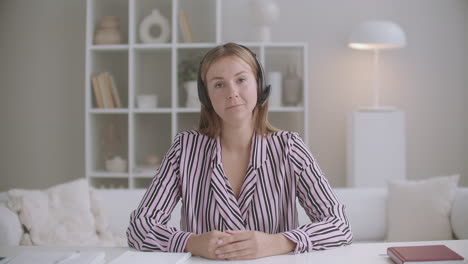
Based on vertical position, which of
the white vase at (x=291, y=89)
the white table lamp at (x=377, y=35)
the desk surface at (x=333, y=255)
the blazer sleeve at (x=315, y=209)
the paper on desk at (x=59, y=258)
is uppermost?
the white table lamp at (x=377, y=35)

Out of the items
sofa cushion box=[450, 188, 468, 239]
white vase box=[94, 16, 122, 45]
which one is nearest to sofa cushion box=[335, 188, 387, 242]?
sofa cushion box=[450, 188, 468, 239]

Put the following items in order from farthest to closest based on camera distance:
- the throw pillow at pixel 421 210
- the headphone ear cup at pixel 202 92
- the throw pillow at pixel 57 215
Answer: the throw pillow at pixel 421 210 < the throw pillow at pixel 57 215 < the headphone ear cup at pixel 202 92

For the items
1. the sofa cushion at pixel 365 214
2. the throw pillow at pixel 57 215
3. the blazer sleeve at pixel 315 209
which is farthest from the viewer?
the sofa cushion at pixel 365 214

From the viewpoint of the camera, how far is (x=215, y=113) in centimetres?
128

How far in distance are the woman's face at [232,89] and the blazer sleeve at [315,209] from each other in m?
0.17

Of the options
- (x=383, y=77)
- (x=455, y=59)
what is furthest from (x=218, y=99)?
(x=455, y=59)

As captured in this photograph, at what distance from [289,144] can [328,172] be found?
7.41 feet

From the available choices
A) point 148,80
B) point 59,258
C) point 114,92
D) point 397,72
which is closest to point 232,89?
point 59,258

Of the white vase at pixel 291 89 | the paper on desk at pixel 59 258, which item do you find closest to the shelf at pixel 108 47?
the white vase at pixel 291 89

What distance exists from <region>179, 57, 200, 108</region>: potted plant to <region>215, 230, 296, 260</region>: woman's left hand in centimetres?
220

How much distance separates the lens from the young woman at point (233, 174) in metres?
1.14

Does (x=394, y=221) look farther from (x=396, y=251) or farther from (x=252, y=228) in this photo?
(x=396, y=251)

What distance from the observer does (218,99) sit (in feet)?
3.77

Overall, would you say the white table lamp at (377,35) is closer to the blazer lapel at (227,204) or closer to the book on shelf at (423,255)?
the blazer lapel at (227,204)
